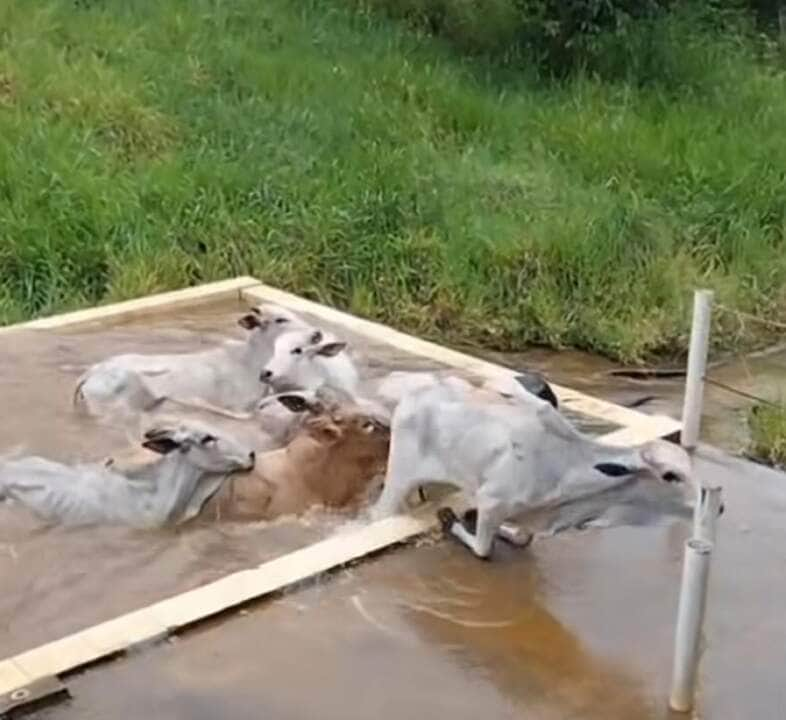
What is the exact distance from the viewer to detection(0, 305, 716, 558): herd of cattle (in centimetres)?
466

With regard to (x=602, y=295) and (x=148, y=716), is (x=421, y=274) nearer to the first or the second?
(x=602, y=295)

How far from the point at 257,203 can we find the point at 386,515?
3.95m

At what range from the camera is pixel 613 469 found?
467cm

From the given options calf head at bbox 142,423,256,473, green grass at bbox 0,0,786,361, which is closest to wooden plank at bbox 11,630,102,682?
calf head at bbox 142,423,256,473

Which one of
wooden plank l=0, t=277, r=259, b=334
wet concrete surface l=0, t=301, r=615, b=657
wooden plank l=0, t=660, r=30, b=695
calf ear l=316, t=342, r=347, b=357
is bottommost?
wooden plank l=0, t=277, r=259, b=334

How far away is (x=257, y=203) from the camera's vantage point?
8.54 meters

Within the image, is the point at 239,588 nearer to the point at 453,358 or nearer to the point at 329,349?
the point at 329,349

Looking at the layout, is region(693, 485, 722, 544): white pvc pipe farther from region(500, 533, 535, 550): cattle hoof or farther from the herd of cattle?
region(500, 533, 535, 550): cattle hoof

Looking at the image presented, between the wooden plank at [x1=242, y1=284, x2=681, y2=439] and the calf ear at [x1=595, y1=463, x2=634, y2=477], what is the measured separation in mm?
944

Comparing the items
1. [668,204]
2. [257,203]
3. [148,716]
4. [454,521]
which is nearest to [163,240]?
[257,203]

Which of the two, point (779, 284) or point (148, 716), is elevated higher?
point (148, 716)

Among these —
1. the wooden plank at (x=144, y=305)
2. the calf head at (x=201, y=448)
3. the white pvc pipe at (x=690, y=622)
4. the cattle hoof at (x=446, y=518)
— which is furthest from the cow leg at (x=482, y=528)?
the wooden plank at (x=144, y=305)

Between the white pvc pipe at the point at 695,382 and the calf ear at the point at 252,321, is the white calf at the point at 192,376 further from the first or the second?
the white pvc pipe at the point at 695,382

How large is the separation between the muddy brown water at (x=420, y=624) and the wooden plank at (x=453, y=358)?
521 mm
